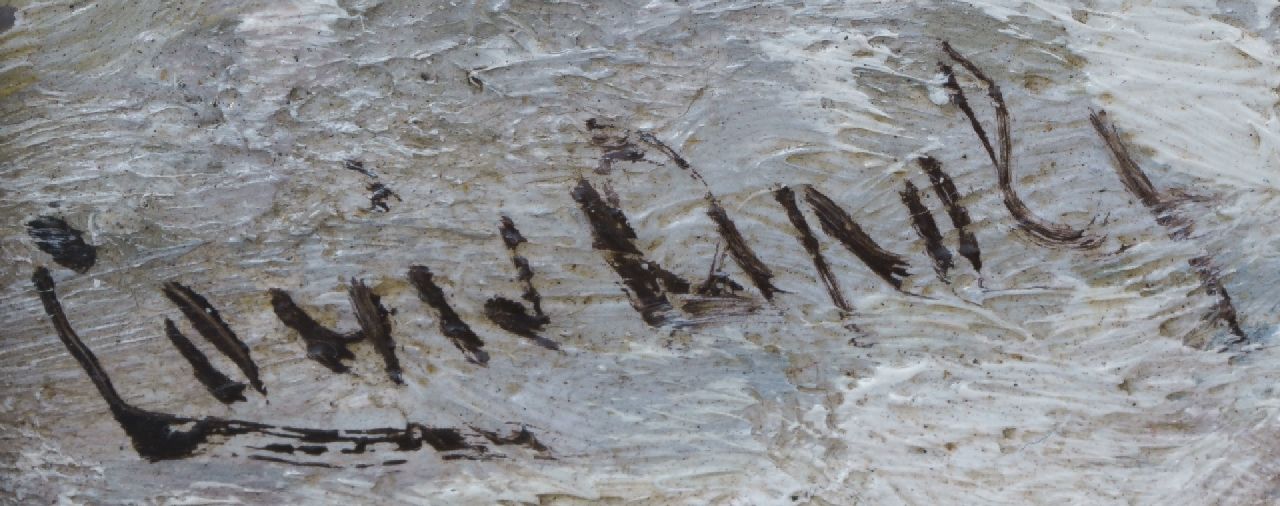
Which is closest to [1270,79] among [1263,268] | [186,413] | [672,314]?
[1263,268]

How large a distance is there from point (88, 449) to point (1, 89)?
0.81 meters

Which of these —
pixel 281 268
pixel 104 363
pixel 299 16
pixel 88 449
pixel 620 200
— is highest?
pixel 299 16

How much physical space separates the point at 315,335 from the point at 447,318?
11.5 inches

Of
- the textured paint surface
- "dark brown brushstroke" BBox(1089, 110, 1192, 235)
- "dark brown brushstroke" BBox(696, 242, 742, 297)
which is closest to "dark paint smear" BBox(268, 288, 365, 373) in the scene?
the textured paint surface

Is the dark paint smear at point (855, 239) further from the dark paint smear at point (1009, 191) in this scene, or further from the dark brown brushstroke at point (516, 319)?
the dark brown brushstroke at point (516, 319)

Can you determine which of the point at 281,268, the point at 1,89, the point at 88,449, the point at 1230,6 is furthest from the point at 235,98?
the point at 1230,6

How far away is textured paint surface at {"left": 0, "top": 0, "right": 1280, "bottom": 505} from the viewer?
1667 millimetres

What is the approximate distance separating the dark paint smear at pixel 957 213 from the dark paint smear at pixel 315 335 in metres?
1.28

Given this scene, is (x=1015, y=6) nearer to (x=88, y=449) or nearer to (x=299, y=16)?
(x=299, y=16)

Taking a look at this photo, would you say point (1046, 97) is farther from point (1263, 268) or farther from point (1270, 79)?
point (1263, 268)

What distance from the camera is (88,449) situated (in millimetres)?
1751

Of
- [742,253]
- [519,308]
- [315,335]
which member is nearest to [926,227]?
[742,253]

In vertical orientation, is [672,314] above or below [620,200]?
below

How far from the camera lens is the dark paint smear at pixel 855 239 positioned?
1687 mm
